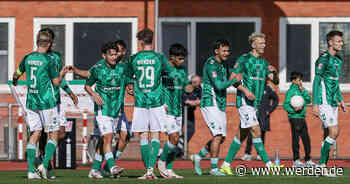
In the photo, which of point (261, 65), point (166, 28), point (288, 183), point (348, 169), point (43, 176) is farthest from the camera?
point (166, 28)

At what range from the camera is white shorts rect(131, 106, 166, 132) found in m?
13.9

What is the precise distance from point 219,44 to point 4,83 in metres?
10.1

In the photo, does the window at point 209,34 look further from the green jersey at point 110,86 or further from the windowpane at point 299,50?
the green jersey at point 110,86

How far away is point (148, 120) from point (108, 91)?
0.83 m

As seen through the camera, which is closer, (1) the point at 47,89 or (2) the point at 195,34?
(1) the point at 47,89

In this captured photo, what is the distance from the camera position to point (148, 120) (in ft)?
45.7

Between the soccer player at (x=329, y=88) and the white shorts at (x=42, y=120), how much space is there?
13.0 ft

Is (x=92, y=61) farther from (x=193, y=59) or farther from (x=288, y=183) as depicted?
(x=288, y=183)

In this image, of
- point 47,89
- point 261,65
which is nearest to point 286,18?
point 261,65

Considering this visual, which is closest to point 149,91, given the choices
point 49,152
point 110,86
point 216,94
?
point 110,86

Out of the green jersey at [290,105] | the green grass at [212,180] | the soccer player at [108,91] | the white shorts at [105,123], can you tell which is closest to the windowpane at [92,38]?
the green jersey at [290,105]

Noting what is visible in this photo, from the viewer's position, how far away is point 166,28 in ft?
78.1

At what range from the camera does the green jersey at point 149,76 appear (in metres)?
13.8

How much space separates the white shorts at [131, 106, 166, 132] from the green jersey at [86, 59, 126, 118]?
519 mm
